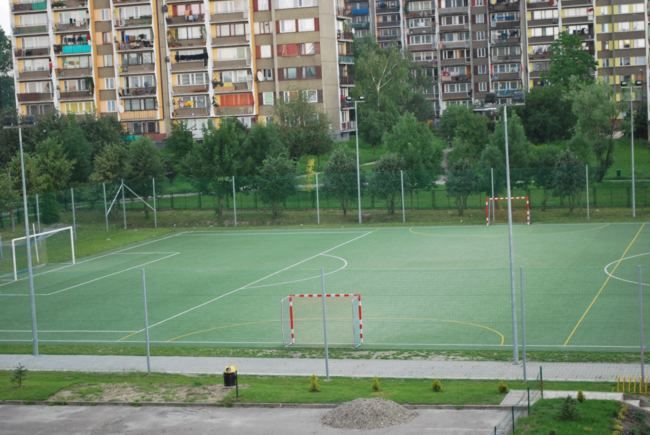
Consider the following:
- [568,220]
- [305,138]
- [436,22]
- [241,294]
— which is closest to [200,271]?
[241,294]

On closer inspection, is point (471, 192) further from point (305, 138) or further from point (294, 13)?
point (294, 13)

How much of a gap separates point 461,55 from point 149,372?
114016 mm

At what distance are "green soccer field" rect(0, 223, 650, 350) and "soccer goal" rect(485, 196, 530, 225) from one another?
2.67m

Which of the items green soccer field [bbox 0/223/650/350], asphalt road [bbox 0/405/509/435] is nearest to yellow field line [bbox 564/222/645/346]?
green soccer field [bbox 0/223/650/350]

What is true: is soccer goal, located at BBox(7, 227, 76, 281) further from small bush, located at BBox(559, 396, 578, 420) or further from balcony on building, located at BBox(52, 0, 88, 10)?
balcony on building, located at BBox(52, 0, 88, 10)

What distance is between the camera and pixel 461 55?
13888 centimetres

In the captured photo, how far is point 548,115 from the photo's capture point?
103438mm

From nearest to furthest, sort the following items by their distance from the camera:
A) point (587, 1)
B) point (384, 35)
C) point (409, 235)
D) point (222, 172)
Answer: point (409, 235) → point (222, 172) → point (587, 1) → point (384, 35)

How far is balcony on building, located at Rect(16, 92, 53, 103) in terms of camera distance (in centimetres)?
10919

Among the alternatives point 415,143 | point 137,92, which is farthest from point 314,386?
point 137,92

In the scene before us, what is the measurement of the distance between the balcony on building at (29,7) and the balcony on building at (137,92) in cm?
1203

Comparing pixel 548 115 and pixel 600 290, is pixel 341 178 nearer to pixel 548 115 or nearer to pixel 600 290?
pixel 600 290

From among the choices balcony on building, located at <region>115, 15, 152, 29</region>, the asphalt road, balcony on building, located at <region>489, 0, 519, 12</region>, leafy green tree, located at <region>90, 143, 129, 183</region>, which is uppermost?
balcony on building, located at <region>489, 0, 519, 12</region>

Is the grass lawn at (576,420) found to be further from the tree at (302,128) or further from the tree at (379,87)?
the tree at (379,87)
